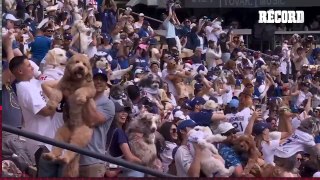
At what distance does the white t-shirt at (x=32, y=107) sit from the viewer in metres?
6.89

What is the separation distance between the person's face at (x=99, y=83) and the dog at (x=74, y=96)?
0.59ft

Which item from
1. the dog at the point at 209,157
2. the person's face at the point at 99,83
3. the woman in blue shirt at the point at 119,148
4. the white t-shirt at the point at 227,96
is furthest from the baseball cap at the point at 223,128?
the white t-shirt at the point at 227,96

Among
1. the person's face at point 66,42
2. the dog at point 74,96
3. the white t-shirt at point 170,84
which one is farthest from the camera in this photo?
the white t-shirt at point 170,84

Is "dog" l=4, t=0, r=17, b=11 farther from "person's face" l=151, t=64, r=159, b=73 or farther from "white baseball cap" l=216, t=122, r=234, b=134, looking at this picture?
"white baseball cap" l=216, t=122, r=234, b=134

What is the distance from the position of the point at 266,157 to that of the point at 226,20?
46.4 feet

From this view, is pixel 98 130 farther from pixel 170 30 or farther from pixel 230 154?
pixel 170 30

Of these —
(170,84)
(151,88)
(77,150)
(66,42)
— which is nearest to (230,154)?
(77,150)

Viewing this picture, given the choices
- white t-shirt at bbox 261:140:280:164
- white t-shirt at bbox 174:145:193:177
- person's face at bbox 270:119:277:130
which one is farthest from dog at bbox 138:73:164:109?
white t-shirt at bbox 174:145:193:177

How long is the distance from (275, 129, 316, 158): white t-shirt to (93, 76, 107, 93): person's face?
1953 mm

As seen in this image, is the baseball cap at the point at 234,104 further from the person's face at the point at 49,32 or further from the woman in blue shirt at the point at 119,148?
the woman in blue shirt at the point at 119,148

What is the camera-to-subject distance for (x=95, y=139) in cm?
691

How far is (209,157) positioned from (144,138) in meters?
0.52

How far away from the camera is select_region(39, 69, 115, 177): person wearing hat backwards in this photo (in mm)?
6758

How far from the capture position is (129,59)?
1309 cm
